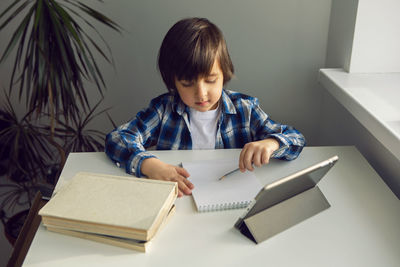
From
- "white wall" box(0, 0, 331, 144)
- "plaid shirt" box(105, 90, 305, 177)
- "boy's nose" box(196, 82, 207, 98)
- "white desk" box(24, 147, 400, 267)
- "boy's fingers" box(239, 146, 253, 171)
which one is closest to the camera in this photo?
"white desk" box(24, 147, 400, 267)

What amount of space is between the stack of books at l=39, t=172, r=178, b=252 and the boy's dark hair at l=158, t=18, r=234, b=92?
37cm

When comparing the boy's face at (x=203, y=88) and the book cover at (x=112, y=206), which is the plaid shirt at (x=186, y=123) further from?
the book cover at (x=112, y=206)

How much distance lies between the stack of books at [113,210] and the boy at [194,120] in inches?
4.0

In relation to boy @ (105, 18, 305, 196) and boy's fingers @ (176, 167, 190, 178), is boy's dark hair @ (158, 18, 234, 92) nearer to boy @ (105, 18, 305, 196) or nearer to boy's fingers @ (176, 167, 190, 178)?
boy @ (105, 18, 305, 196)

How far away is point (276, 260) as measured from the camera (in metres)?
0.65

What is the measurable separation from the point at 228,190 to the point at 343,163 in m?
0.35

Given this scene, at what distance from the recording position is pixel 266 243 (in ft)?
2.27

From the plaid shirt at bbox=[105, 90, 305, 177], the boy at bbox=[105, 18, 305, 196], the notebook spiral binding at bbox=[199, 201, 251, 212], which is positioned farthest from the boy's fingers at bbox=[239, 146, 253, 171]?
the plaid shirt at bbox=[105, 90, 305, 177]

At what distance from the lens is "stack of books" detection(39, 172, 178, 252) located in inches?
26.4

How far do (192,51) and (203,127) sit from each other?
281 mm

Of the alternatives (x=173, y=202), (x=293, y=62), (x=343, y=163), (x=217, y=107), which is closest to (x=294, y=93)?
(x=293, y=62)

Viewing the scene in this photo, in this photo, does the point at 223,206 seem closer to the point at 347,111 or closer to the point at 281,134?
the point at 281,134

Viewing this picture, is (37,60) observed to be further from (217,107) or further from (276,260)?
(276,260)

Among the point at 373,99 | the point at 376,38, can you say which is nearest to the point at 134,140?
the point at 373,99
